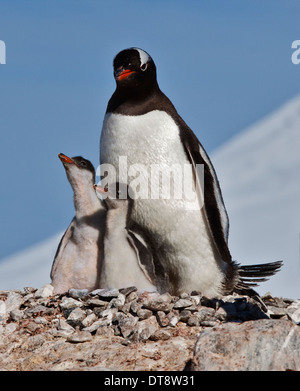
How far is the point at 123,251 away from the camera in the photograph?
6590 millimetres

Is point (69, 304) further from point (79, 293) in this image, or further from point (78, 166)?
point (78, 166)

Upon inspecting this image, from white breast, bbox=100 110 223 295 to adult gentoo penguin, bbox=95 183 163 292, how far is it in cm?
13

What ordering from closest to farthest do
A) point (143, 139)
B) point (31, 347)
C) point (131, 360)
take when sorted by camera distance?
point (131, 360)
point (31, 347)
point (143, 139)

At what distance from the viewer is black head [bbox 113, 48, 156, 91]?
22.0ft

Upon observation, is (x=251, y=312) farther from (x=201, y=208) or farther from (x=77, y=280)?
(x=77, y=280)

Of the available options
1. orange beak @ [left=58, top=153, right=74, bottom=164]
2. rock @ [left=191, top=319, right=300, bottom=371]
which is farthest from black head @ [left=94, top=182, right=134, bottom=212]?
rock @ [left=191, top=319, right=300, bottom=371]

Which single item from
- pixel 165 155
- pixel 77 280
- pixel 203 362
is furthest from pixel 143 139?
pixel 203 362

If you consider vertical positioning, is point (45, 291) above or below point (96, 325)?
above

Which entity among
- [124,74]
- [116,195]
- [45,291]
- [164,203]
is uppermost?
[124,74]

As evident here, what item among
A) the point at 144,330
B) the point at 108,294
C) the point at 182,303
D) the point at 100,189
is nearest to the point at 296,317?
the point at 182,303

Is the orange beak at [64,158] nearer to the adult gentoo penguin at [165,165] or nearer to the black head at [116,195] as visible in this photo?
the adult gentoo penguin at [165,165]

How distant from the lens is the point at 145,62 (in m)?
6.79

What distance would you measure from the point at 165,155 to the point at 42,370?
96.0 inches

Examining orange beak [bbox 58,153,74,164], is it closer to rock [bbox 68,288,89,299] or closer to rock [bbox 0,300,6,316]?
rock [bbox 68,288,89,299]
